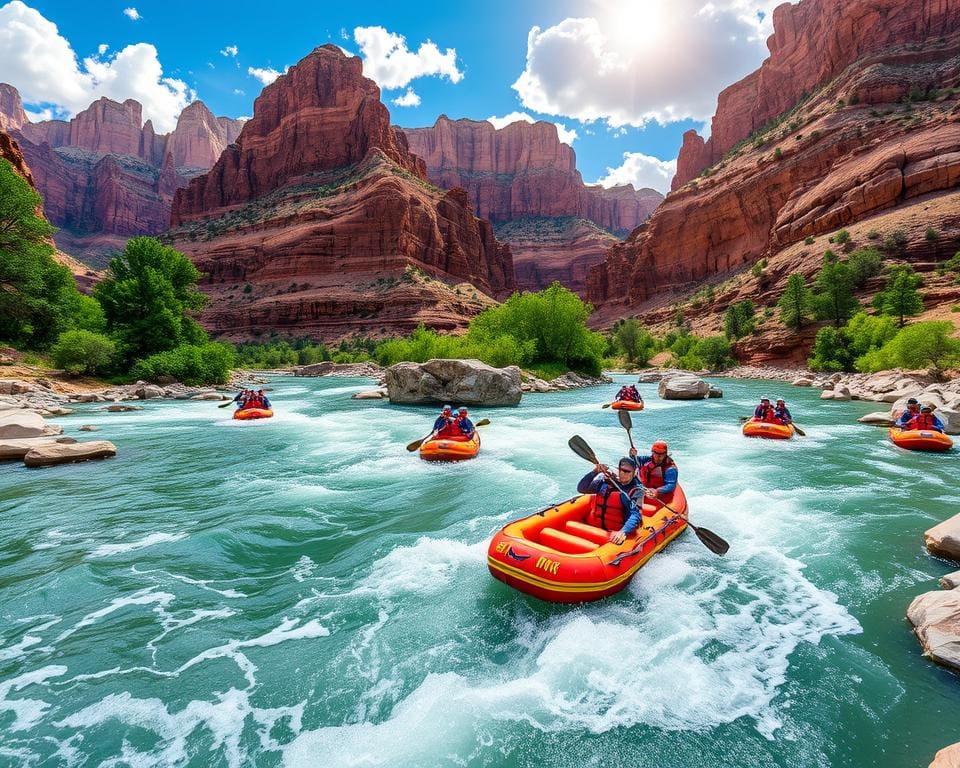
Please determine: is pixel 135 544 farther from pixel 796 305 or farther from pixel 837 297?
pixel 796 305

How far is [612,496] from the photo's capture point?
6000 mm

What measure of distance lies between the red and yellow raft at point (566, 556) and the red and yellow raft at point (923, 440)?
30.1 feet

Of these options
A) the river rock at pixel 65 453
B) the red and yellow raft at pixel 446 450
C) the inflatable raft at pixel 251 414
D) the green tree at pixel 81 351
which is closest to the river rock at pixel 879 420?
the red and yellow raft at pixel 446 450

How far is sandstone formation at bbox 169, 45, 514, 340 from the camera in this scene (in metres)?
71.1

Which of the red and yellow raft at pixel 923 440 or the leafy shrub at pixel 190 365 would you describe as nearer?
the red and yellow raft at pixel 923 440

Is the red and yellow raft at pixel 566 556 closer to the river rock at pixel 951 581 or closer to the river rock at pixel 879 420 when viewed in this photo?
the river rock at pixel 951 581

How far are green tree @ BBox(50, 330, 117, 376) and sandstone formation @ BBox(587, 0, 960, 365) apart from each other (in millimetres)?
46439

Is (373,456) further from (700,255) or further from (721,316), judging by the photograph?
(700,255)

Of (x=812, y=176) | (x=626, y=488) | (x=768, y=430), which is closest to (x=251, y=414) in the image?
(x=626, y=488)

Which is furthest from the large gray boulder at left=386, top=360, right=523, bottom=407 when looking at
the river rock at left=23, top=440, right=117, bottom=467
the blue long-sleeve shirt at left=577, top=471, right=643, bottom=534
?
the blue long-sleeve shirt at left=577, top=471, right=643, bottom=534

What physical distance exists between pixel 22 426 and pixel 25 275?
1595cm

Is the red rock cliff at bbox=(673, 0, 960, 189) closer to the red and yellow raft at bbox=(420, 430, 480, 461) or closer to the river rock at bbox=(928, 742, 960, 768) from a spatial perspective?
the red and yellow raft at bbox=(420, 430, 480, 461)

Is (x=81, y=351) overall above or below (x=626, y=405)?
above

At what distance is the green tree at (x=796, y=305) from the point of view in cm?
3668
